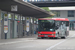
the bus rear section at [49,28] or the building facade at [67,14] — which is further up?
the building facade at [67,14]

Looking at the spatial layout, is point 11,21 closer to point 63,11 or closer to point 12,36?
point 12,36

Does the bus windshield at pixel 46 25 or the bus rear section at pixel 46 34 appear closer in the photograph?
the bus rear section at pixel 46 34

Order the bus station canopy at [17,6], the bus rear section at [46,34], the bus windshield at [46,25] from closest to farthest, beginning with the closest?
the bus station canopy at [17,6] < the bus rear section at [46,34] < the bus windshield at [46,25]

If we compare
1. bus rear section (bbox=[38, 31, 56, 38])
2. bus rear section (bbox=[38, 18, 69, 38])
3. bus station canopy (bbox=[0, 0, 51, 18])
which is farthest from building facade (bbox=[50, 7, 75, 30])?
bus station canopy (bbox=[0, 0, 51, 18])

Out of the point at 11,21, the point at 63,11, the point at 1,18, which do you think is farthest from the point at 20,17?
the point at 63,11

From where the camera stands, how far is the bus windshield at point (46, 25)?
2994cm

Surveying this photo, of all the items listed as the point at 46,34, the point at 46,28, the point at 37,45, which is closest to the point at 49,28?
the point at 46,28

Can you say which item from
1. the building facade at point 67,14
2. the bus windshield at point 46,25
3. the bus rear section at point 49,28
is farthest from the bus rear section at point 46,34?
the building facade at point 67,14

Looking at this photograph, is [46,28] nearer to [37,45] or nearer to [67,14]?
[37,45]

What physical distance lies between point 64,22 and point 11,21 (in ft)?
24.0

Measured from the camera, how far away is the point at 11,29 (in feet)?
104

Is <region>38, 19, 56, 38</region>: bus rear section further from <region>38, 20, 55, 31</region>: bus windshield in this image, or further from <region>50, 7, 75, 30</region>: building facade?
<region>50, 7, 75, 30</region>: building facade

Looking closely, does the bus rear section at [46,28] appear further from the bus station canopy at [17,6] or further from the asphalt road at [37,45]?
the asphalt road at [37,45]

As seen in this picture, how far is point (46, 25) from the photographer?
1188 inches
